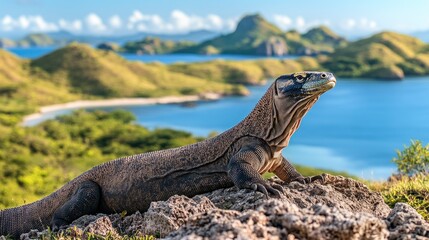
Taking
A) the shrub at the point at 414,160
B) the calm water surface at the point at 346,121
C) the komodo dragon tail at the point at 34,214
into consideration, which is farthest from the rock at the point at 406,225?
the calm water surface at the point at 346,121

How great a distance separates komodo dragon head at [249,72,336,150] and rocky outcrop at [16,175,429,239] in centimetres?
63

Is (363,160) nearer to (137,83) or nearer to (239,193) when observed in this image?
(239,193)

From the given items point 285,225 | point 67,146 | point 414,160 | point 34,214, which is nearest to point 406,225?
point 285,225

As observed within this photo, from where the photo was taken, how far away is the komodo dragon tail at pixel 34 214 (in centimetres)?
727

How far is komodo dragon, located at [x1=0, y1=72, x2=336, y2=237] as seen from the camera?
19.0 feet

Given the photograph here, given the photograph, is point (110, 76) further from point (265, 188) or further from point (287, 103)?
point (265, 188)

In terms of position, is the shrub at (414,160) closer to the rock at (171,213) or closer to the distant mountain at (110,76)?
the rock at (171,213)

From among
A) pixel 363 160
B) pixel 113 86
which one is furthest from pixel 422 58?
pixel 363 160

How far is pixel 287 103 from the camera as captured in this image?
5.90 meters

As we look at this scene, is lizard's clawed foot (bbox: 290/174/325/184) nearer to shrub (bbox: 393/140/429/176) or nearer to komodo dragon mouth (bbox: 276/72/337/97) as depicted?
komodo dragon mouth (bbox: 276/72/337/97)

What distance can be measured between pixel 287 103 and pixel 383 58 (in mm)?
173145

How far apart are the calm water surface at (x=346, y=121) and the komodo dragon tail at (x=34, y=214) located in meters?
39.4

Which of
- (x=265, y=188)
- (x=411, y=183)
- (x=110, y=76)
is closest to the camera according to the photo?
(x=265, y=188)

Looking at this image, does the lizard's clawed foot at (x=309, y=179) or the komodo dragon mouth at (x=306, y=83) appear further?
the lizard's clawed foot at (x=309, y=179)
